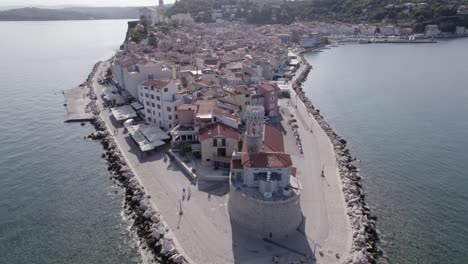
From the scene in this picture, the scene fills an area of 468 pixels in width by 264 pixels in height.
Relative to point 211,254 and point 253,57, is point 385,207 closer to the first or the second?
point 211,254

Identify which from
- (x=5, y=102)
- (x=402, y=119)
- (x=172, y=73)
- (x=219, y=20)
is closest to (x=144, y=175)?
(x=172, y=73)

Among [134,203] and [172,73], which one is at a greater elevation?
[172,73]

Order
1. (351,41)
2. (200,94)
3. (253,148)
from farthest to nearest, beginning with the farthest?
(351,41) → (200,94) → (253,148)

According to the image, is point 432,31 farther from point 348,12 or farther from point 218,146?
point 218,146

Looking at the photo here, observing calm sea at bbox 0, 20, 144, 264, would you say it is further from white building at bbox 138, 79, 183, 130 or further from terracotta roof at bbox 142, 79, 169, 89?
terracotta roof at bbox 142, 79, 169, 89

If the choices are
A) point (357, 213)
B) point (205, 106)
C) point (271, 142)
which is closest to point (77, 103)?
point (205, 106)

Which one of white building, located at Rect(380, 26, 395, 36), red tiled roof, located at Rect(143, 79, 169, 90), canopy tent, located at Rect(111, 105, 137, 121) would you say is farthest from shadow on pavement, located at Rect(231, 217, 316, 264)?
white building, located at Rect(380, 26, 395, 36)

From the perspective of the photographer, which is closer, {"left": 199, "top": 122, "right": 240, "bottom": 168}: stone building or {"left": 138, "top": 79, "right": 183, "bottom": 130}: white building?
{"left": 199, "top": 122, "right": 240, "bottom": 168}: stone building

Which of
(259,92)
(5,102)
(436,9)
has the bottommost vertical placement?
(5,102)
